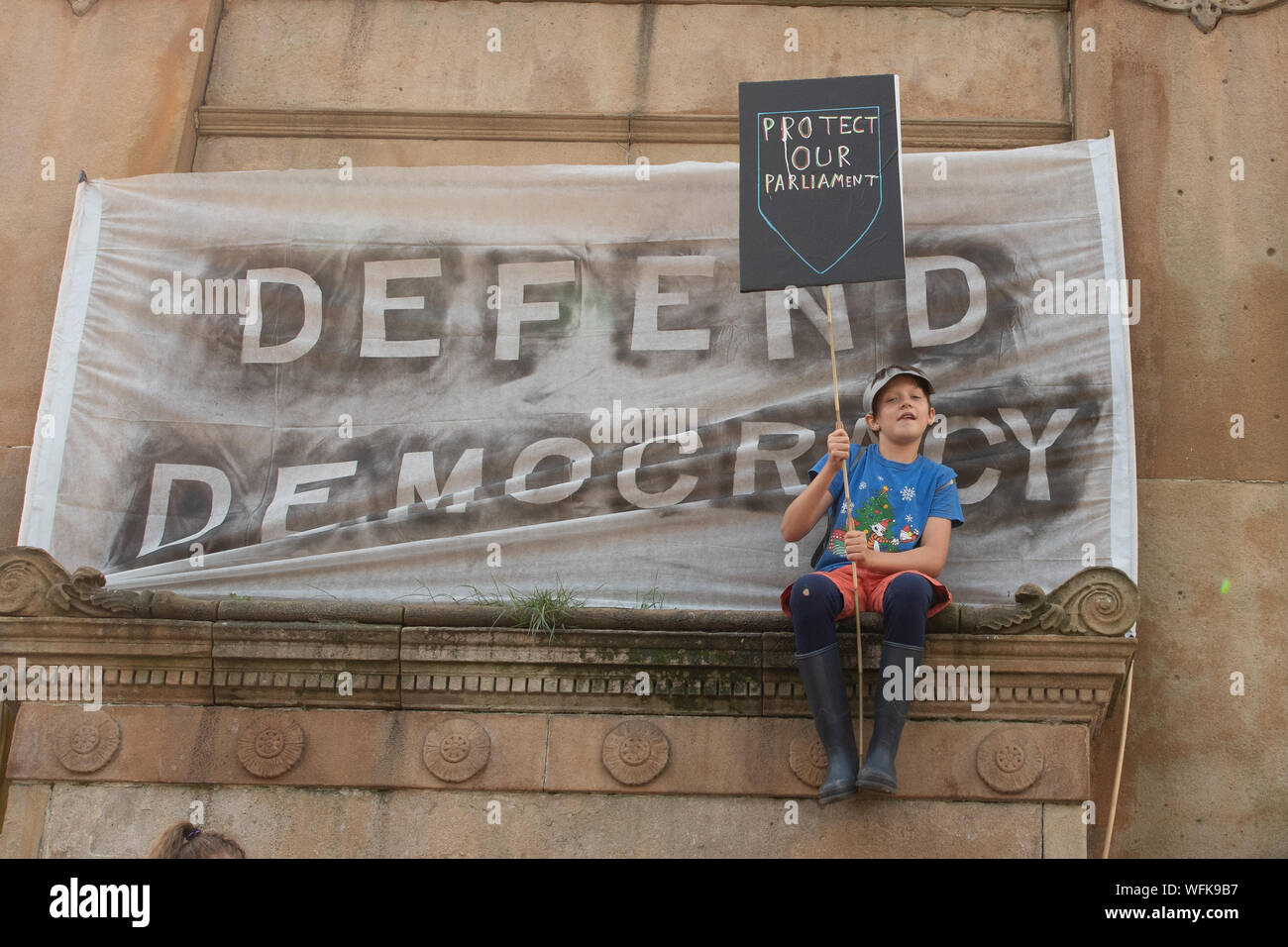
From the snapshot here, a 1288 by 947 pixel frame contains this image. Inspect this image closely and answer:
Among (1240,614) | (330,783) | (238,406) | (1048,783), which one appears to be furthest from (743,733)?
(238,406)

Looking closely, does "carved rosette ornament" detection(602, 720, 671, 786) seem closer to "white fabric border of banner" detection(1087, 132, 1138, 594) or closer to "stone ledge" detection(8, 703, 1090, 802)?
"stone ledge" detection(8, 703, 1090, 802)

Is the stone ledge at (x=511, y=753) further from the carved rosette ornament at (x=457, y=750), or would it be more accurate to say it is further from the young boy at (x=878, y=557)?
the young boy at (x=878, y=557)

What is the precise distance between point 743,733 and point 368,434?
2.60 m

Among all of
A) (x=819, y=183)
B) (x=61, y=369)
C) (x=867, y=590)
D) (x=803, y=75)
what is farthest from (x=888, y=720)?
(x=61, y=369)

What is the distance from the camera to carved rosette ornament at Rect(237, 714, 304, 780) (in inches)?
305

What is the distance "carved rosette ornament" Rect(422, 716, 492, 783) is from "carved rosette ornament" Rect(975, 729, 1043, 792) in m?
2.08

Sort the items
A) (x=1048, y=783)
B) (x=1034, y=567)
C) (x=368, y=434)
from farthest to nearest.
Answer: (x=368, y=434) < (x=1034, y=567) < (x=1048, y=783)

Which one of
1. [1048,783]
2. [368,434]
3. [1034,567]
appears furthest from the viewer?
[368,434]

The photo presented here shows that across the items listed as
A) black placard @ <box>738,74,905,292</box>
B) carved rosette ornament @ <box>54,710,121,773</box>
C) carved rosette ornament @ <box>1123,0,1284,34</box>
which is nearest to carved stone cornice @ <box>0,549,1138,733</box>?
carved rosette ornament @ <box>54,710,121,773</box>

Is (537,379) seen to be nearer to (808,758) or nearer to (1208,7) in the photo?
(808,758)

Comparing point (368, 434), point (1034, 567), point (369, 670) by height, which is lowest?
point (369, 670)

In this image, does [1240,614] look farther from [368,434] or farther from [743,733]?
[368,434]

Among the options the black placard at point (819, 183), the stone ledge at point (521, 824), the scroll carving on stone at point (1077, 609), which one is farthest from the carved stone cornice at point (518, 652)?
the black placard at point (819, 183)

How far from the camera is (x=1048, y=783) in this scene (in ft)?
24.9
